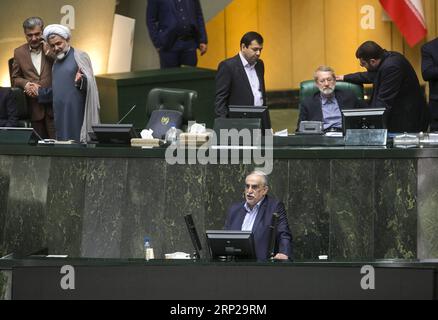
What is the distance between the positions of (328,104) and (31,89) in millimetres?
2346

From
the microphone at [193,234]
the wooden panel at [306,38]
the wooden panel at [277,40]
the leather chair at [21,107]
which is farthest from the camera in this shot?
the wooden panel at [277,40]

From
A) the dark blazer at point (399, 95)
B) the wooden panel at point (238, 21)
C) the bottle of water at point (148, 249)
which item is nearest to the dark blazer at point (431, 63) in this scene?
the dark blazer at point (399, 95)

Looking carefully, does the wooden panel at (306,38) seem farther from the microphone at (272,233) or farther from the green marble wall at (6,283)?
the green marble wall at (6,283)

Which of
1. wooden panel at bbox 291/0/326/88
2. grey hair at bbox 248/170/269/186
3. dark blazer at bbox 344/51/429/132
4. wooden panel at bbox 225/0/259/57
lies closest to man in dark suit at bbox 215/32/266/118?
dark blazer at bbox 344/51/429/132

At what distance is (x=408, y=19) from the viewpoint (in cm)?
1319

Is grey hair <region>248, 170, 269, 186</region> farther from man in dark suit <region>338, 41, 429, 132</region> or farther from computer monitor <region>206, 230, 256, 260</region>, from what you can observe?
man in dark suit <region>338, 41, 429, 132</region>

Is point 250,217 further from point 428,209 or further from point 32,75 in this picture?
point 32,75

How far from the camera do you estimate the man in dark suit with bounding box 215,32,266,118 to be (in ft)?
35.4

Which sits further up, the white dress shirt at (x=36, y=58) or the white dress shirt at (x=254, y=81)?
the white dress shirt at (x=36, y=58)

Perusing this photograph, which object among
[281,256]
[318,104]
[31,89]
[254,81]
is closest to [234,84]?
[254,81]

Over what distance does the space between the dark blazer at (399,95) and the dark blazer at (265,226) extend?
5.66 feet

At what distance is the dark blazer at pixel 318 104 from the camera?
1043 centimetres
